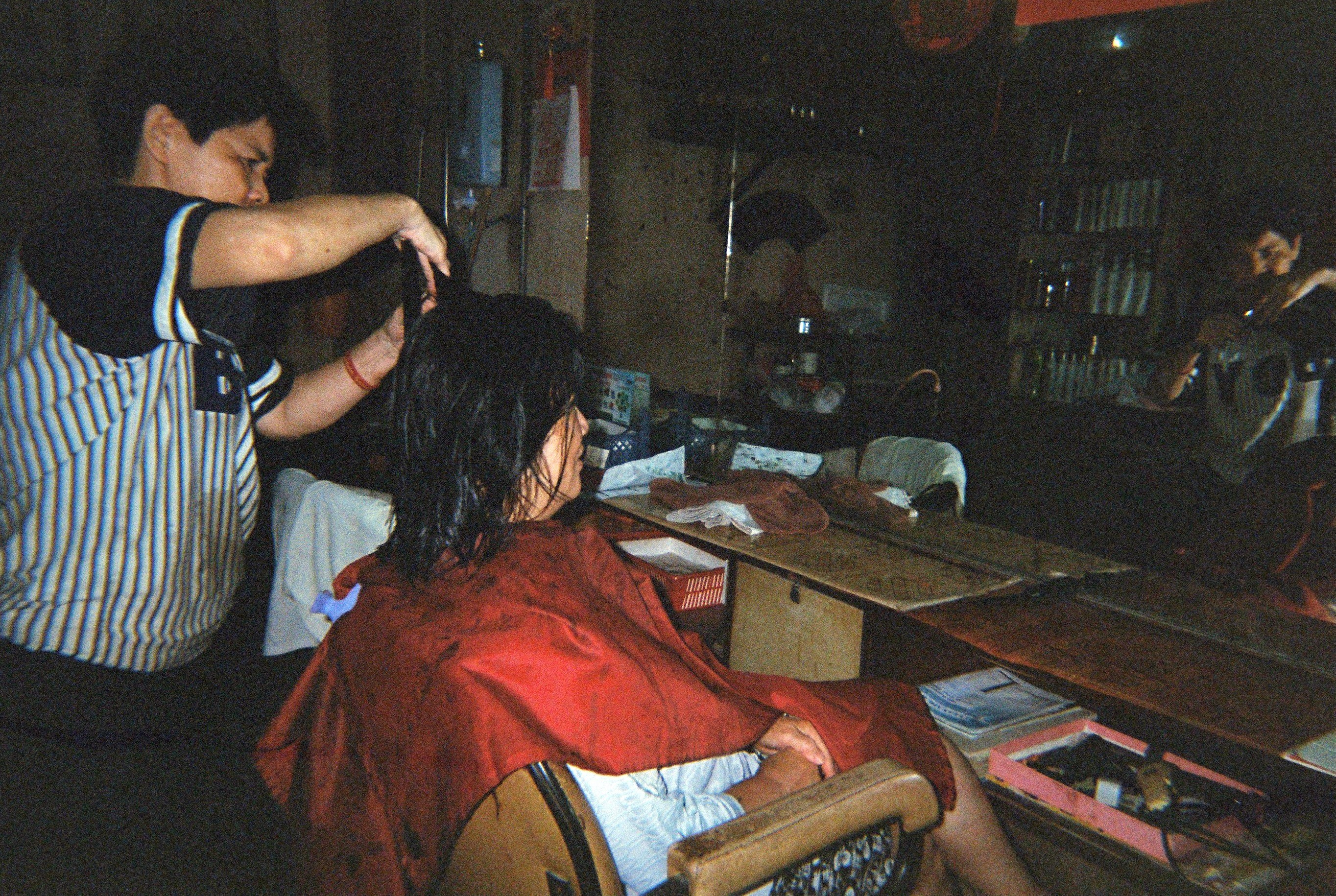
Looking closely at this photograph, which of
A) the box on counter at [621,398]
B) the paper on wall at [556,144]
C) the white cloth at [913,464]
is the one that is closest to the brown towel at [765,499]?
the white cloth at [913,464]

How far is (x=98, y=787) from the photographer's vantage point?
101 cm

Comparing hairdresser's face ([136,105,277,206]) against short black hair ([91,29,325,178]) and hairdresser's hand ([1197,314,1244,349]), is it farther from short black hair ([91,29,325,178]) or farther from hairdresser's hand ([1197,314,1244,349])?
hairdresser's hand ([1197,314,1244,349])

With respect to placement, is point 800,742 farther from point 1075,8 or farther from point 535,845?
point 1075,8

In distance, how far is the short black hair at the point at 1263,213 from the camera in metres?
1.26

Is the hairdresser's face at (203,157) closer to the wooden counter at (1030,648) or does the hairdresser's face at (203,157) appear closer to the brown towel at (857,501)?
the wooden counter at (1030,648)

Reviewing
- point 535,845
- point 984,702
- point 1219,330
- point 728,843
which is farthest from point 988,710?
point 535,845

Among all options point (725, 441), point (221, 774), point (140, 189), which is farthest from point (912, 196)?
point (221, 774)

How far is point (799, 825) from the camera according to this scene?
85 cm

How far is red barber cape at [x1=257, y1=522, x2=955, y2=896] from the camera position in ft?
3.17

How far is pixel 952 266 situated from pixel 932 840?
1.32 meters

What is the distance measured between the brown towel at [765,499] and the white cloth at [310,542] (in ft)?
2.34

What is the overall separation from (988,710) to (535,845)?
3.39 ft

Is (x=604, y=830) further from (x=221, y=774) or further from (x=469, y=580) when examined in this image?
(x=221, y=774)

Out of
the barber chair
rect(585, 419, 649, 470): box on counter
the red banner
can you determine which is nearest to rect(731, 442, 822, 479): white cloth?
rect(585, 419, 649, 470): box on counter
